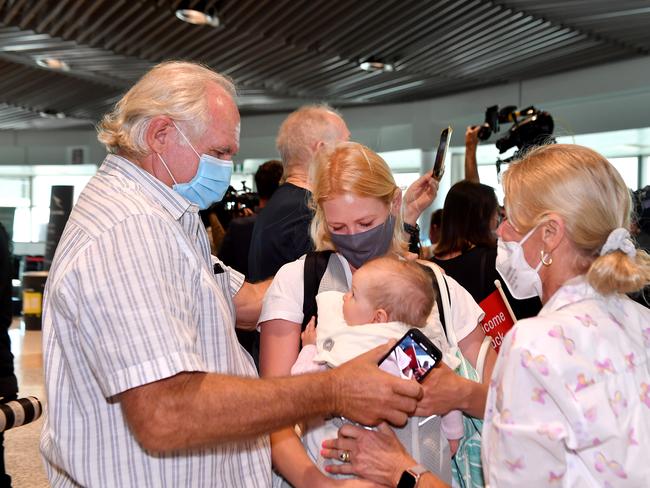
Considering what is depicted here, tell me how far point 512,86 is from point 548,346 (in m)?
10.1

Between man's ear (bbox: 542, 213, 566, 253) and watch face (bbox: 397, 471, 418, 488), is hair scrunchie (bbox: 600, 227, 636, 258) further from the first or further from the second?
watch face (bbox: 397, 471, 418, 488)

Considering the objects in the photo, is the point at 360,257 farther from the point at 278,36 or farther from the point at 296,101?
the point at 296,101

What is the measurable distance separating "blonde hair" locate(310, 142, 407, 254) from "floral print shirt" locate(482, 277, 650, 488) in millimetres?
820

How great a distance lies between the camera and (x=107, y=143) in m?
1.91

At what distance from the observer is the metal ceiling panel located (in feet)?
25.9

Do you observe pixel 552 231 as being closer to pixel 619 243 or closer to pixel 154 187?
pixel 619 243

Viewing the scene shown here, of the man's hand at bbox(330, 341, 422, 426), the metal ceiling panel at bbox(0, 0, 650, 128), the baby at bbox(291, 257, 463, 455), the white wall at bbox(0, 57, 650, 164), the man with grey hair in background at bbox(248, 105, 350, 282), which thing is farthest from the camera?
the white wall at bbox(0, 57, 650, 164)

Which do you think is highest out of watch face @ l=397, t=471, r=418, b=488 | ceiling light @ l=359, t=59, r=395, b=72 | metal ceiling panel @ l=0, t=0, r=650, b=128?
metal ceiling panel @ l=0, t=0, r=650, b=128

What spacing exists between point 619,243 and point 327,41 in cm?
780

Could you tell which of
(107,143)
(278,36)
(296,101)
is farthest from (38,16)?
(107,143)

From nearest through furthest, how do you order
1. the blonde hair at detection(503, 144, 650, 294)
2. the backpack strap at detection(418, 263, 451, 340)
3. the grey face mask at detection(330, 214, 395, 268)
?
the blonde hair at detection(503, 144, 650, 294)
the backpack strap at detection(418, 263, 451, 340)
the grey face mask at detection(330, 214, 395, 268)

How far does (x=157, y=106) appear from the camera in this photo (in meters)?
1.87

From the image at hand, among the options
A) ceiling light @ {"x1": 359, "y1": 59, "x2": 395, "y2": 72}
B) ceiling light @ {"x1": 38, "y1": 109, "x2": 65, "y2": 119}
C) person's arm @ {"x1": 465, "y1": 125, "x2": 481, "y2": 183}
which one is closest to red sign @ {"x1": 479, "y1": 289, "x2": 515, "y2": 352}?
person's arm @ {"x1": 465, "y1": 125, "x2": 481, "y2": 183}

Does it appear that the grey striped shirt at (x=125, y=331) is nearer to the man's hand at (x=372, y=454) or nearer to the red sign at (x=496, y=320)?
the man's hand at (x=372, y=454)
